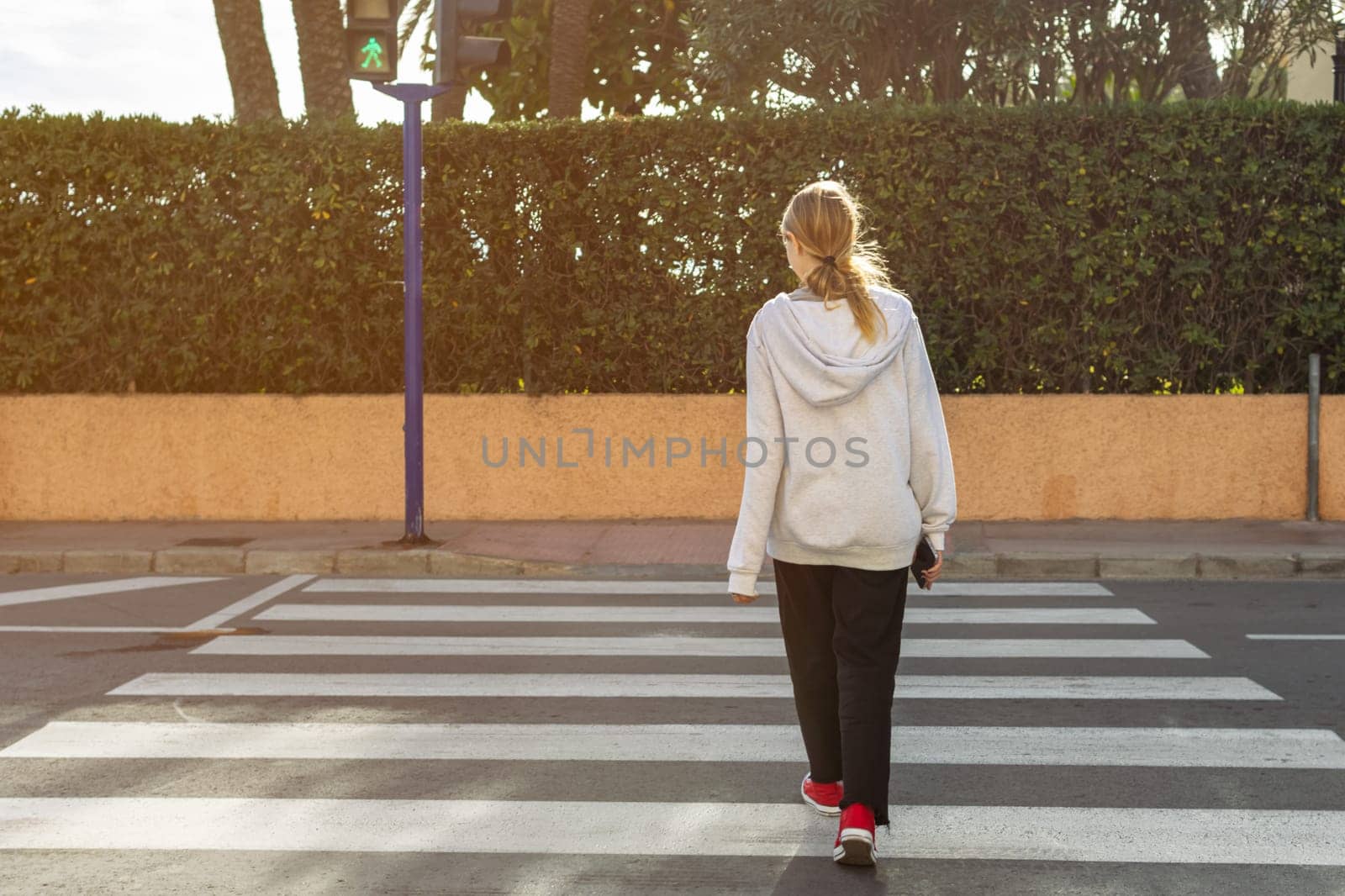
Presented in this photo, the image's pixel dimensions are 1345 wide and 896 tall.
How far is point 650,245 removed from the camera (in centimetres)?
1234

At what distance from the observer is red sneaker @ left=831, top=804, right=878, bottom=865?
14.2ft

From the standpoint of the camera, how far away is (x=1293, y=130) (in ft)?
38.7

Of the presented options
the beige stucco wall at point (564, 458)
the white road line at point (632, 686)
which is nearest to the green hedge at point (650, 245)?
the beige stucco wall at point (564, 458)

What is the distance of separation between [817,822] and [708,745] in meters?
0.99

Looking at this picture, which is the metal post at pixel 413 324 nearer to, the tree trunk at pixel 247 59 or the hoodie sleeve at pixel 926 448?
the tree trunk at pixel 247 59

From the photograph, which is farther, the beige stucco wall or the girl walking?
the beige stucco wall

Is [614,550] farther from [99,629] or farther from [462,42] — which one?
[99,629]

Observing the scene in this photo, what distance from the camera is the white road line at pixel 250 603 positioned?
8.43 metres

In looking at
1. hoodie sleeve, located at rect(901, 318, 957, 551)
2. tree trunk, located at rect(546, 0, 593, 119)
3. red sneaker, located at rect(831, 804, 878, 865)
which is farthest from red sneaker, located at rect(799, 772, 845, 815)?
tree trunk, located at rect(546, 0, 593, 119)

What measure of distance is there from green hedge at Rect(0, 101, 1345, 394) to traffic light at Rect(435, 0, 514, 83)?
1689mm

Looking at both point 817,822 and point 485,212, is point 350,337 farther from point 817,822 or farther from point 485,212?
point 817,822

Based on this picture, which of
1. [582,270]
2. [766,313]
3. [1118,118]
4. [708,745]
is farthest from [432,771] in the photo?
[1118,118]

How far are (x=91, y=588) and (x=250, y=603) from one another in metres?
1.30

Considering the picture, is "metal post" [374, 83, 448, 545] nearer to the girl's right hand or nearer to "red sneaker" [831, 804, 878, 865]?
the girl's right hand
